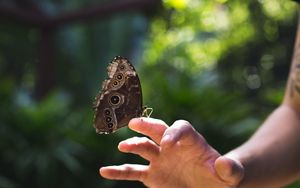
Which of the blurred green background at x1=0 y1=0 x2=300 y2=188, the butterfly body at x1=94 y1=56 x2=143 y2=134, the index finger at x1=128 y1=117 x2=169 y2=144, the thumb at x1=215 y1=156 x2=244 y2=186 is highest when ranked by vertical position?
the blurred green background at x1=0 y1=0 x2=300 y2=188

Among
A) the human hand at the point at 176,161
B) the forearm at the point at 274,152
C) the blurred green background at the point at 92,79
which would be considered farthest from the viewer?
the blurred green background at the point at 92,79

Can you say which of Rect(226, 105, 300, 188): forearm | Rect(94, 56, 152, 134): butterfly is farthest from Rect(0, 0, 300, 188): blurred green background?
Rect(94, 56, 152, 134): butterfly

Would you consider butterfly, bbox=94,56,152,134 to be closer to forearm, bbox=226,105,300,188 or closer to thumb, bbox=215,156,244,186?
thumb, bbox=215,156,244,186

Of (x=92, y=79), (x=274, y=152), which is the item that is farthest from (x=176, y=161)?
(x=92, y=79)

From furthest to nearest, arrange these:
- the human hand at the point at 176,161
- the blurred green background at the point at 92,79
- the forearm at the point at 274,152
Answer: the blurred green background at the point at 92,79, the forearm at the point at 274,152, the human hand at the point at 176,161

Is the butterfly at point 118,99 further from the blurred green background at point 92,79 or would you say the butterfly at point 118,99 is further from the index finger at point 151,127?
the blurred green background at point 92,79

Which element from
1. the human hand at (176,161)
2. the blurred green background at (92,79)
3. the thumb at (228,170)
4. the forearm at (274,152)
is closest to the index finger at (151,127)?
the human hand at (176,161)

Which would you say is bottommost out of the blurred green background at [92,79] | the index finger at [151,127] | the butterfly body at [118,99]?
the index finger at [151,127]

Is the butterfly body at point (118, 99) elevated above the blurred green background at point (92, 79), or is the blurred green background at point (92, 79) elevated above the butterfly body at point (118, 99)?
the blurred green background at point (92, 79)
